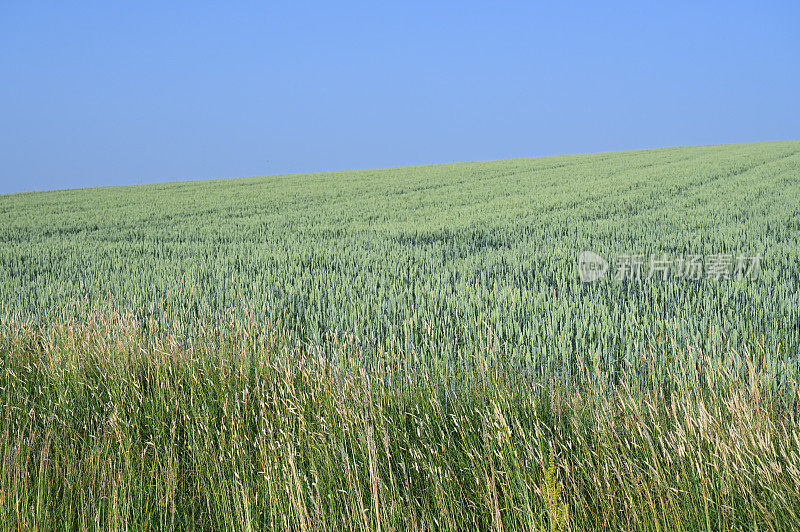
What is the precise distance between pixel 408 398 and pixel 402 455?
14.5 inches

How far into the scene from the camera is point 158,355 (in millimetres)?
3303

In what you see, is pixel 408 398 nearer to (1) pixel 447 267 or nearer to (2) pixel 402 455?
(2) pixel 402 455

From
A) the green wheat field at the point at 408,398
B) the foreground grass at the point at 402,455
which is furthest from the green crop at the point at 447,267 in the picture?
the foreground grass at the point at 402,455

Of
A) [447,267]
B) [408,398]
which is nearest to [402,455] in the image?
[408,398]

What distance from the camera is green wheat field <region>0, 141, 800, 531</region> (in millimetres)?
1958

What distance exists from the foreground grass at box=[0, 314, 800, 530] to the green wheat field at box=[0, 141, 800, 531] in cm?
2

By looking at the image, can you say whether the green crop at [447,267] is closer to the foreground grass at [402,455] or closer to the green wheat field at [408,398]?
the green wheat field at [408,398]

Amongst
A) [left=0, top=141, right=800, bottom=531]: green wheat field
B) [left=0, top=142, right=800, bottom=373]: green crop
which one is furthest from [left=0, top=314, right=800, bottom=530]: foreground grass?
[left=0, top=142, right=800, bottom=373]: green crop

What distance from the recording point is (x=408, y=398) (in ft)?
8.63

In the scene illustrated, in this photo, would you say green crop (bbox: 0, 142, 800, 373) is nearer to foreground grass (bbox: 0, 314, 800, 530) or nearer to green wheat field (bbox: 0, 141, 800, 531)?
green wheat field (bbox: 0, 141, 800, 531)

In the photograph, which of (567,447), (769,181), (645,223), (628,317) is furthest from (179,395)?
(769,181)

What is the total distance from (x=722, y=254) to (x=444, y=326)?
4.63 metres

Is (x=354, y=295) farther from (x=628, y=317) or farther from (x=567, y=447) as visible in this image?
(x=567, y=447)

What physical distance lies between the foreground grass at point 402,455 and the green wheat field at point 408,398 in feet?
0.05
